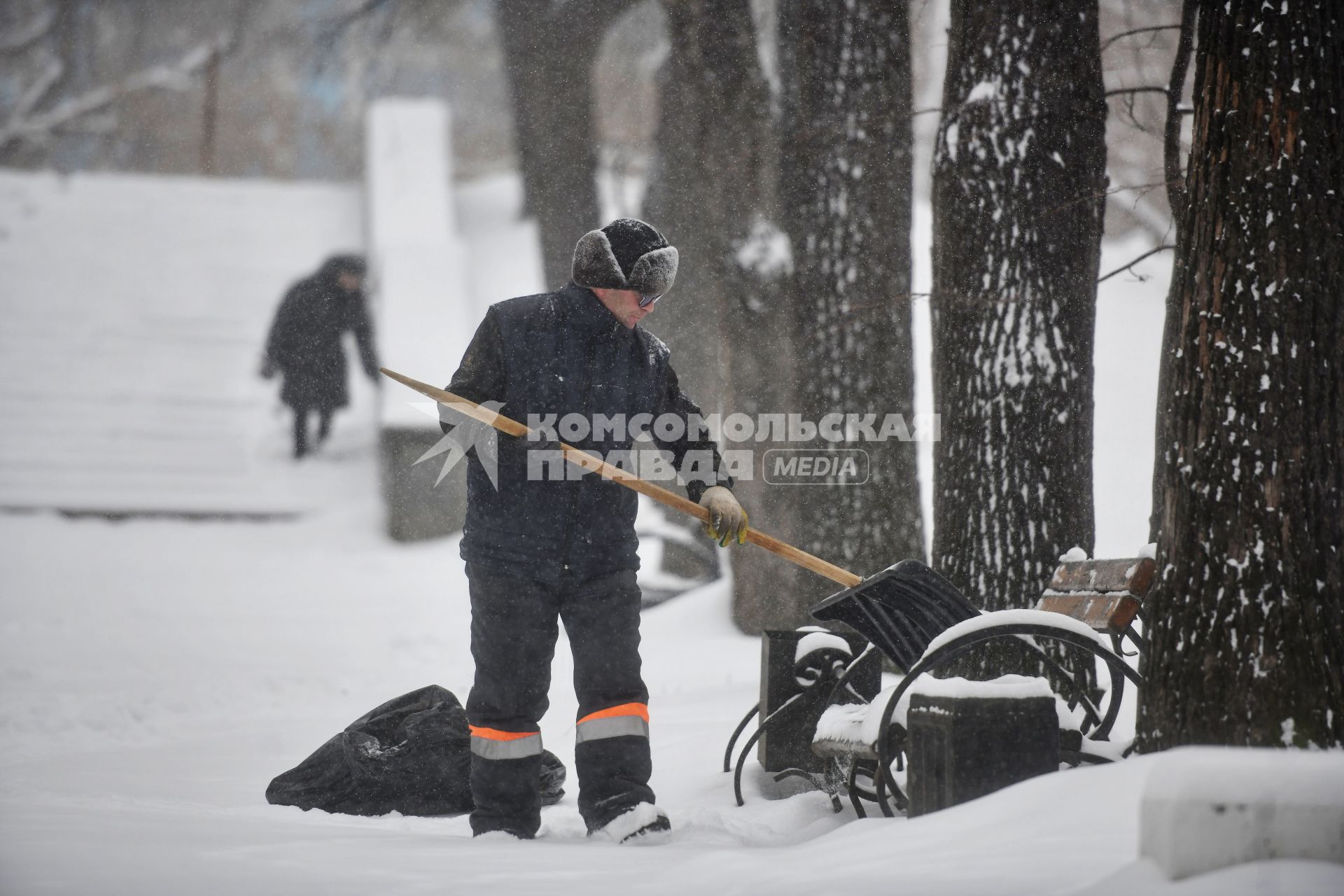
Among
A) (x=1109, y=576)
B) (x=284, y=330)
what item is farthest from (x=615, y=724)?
(x=284, y=330)

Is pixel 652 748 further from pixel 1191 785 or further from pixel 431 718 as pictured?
pixel 1191 785

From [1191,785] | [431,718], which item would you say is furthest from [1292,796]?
[431,718]

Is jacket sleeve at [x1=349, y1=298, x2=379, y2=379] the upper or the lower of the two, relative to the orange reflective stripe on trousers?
upper

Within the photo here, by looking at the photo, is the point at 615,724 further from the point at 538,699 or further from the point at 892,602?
the point at 892,602

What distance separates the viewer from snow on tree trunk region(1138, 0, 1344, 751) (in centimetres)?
304

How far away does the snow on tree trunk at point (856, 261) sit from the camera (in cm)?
668

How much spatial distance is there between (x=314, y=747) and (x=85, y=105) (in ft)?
73.3

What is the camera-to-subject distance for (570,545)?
385cm

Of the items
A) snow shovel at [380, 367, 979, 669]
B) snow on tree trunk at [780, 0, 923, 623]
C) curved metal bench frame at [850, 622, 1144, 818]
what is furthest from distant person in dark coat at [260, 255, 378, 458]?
curved metal bench frame at [850, 622, 1144, 818]

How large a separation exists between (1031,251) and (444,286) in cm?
913

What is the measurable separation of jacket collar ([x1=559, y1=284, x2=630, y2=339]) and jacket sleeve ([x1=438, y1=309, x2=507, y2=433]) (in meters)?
0.22

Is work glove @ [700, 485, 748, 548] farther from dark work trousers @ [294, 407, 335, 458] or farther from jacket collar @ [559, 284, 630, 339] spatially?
dark work trousers @ [294, 407, 335, 458]

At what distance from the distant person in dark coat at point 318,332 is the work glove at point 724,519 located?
26.1ft

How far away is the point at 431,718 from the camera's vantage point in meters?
4.37
